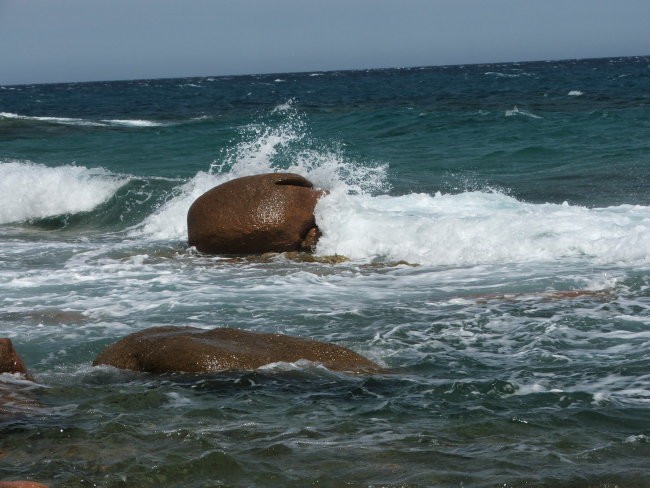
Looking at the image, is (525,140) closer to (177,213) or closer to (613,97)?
(177,213)

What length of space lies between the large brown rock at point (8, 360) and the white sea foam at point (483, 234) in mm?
5353

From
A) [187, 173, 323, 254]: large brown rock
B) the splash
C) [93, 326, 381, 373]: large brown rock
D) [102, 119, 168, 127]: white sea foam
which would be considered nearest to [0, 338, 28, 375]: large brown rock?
[93, 326, 381, 373]: large brown rock

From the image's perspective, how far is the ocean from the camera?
4.60 meters

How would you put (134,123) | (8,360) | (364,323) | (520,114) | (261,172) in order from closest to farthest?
(8,360)
(364,323)
(261,172)
(520,114)
(134,123)

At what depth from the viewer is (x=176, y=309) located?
817 centimetres

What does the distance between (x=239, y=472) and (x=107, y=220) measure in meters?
10.5

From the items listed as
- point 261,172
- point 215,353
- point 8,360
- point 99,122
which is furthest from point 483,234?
point 99,122

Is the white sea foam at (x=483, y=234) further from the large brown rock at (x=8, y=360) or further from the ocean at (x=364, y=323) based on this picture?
the large brown rock at (x=8, y=360)

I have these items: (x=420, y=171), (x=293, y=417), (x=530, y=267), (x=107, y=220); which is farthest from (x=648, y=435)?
(x=420, y=171)

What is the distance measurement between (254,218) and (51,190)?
21.1 ft

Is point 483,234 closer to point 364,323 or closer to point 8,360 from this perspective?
point 364,323

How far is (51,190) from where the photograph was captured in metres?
15.8

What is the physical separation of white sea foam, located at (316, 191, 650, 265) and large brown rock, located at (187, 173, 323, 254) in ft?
1.15

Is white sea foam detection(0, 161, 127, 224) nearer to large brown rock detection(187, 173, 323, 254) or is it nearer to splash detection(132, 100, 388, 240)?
splash detection(132, 100, 388, 240)
